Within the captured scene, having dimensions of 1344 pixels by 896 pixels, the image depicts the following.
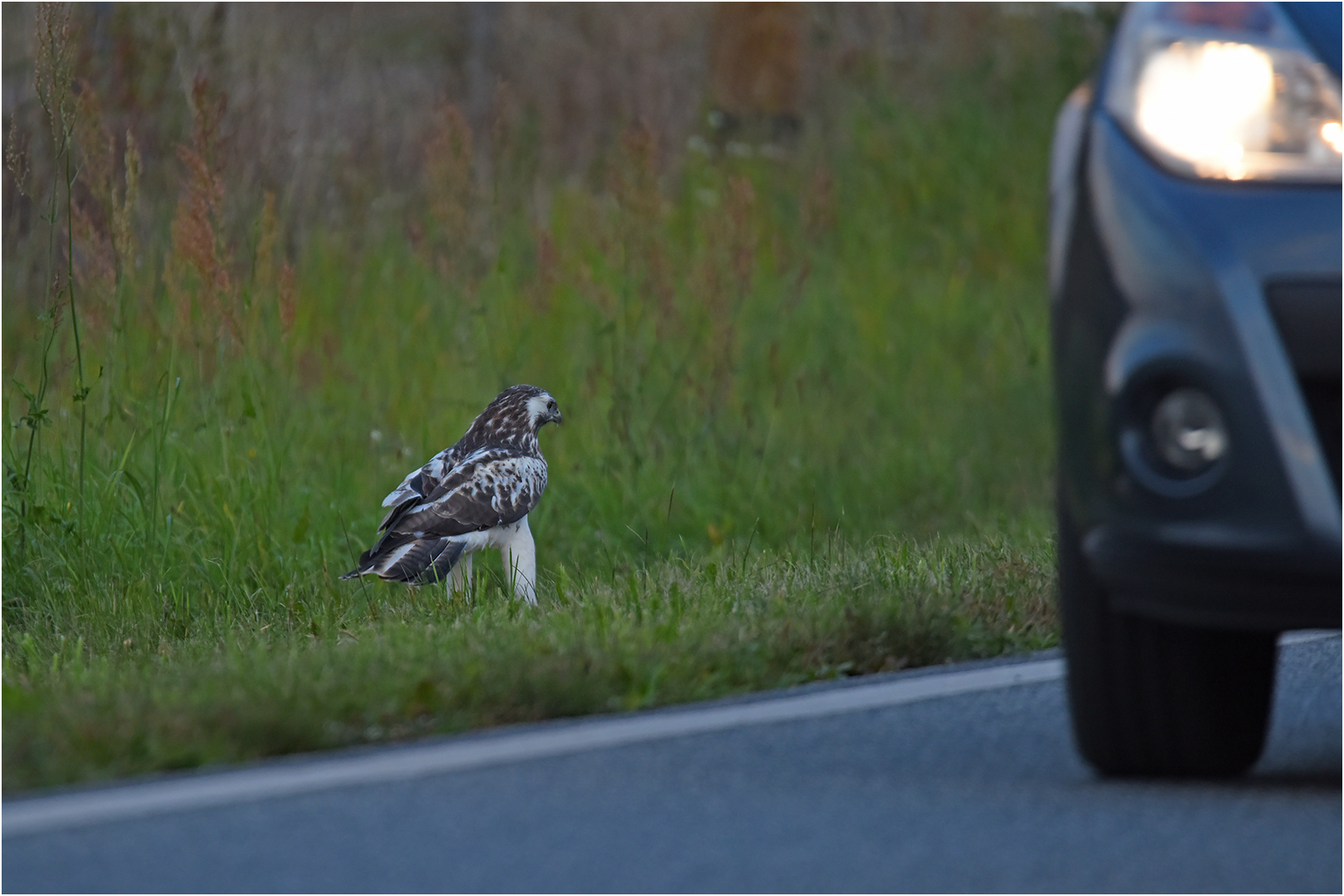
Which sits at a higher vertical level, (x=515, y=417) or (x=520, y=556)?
(x=515, y=417)

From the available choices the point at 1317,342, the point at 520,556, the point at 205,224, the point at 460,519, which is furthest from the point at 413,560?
the point at 1317,342

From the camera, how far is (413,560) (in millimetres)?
6312

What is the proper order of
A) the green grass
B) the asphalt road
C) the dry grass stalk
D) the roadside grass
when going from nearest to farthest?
the asphalt road, the roadside grass, the green grass, the dry grass stalk

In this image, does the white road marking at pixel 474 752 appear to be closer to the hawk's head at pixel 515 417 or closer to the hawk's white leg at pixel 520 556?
the hawk's white leg at pixel 520 556

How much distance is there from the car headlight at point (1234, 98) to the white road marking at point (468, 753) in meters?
1.26

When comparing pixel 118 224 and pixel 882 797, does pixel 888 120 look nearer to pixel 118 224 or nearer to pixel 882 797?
pixel 118 224

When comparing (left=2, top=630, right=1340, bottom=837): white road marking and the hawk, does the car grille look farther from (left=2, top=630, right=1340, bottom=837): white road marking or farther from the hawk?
the hawk

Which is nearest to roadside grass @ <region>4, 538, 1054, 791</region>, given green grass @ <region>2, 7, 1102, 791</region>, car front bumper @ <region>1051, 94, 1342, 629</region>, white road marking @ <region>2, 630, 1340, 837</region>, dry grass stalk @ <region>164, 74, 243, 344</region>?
green grass @ <region>2, 7, 1102, 791</region>

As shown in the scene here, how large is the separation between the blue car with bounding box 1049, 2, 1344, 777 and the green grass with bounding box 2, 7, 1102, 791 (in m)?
1.18

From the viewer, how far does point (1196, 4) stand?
367 cm

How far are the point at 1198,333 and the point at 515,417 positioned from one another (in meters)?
3.64

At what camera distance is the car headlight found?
11.8 feet

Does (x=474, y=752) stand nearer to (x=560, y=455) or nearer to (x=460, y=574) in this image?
(x=460, y=574)

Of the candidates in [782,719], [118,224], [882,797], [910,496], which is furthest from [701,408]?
[882,797]
